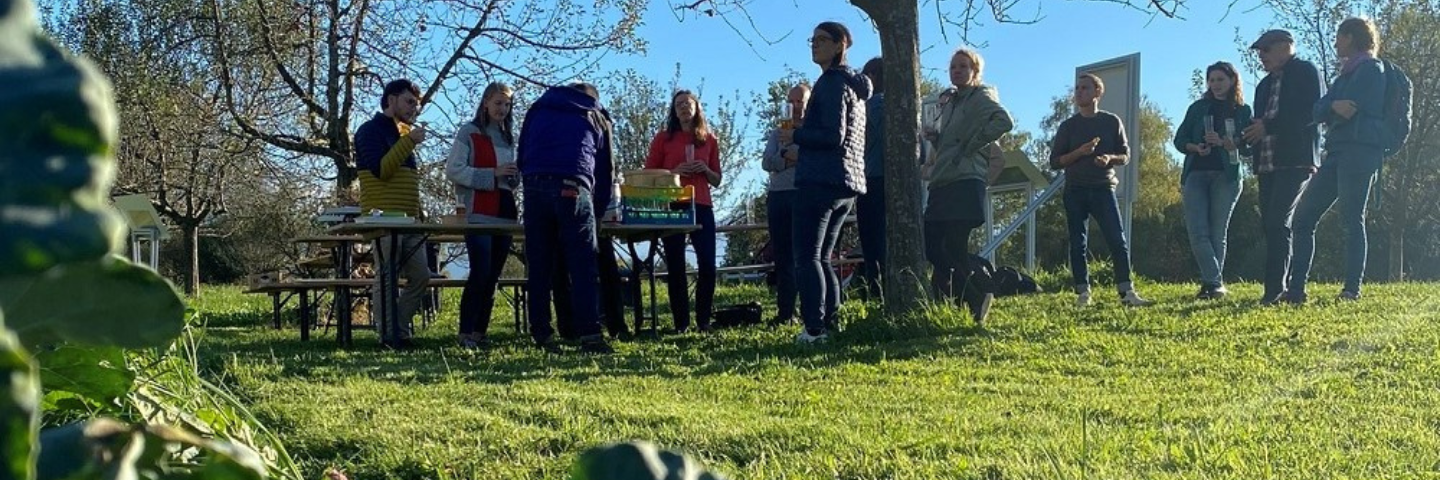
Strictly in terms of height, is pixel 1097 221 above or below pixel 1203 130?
below

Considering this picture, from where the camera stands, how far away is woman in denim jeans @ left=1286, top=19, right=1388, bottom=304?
616 centimetres

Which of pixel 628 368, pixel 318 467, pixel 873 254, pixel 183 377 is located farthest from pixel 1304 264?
pixel 183 377

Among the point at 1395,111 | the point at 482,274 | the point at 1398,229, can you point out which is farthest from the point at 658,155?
the point at 1398,229

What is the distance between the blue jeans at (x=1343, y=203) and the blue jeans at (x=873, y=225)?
87.3 inches

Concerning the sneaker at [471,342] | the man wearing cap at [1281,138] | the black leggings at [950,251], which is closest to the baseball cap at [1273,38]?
the man wearing cap at [1281,138]

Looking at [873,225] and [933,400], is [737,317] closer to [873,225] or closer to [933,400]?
[873,225]

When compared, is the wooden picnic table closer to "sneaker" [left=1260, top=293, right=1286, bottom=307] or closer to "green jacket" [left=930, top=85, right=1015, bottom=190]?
"green jacket" [left=930, top=85, right=1015, bottom=190]

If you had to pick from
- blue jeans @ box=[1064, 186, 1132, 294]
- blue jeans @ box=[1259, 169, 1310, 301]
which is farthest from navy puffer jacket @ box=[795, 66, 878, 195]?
blue jeans @ box=[1259, 169, 1310, 301]

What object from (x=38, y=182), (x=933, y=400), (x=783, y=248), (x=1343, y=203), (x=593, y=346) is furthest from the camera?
(x=783, y=248)

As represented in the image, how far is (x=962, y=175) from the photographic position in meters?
6.47

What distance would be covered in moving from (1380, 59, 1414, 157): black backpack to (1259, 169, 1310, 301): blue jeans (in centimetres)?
44

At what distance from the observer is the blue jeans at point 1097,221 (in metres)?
7.10

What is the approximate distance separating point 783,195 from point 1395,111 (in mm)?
3302

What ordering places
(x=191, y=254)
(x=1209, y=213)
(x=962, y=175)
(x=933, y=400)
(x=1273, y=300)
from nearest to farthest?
(x=933, y=400) → (x=962, y=175) → (x=1273, y=300) → (x=1209, y=213) → (x=191, y=254)
